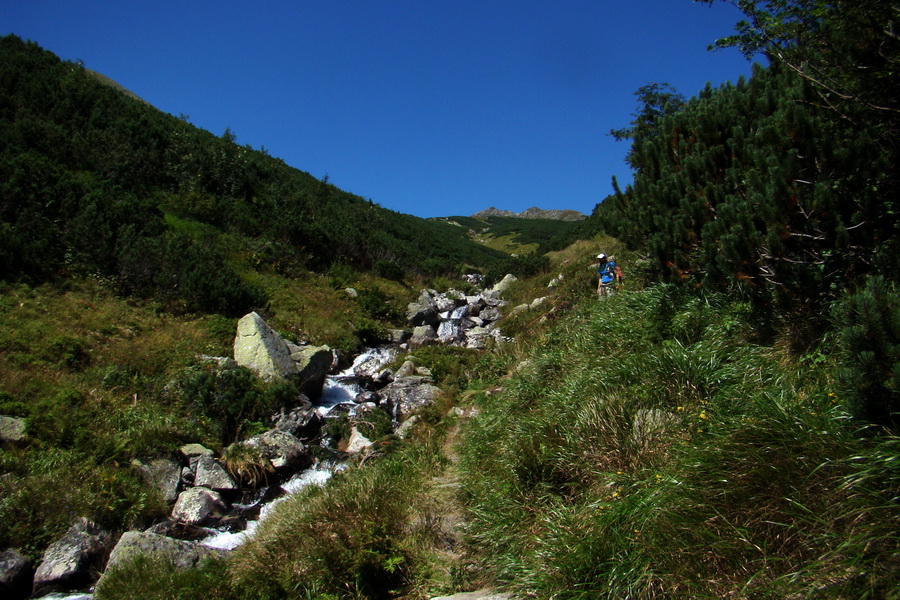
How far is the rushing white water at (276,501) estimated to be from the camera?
22.5ft

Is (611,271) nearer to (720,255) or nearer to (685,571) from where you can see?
(720,255)

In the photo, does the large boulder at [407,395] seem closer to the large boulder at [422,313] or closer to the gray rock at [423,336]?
the gray rock at [423,336]

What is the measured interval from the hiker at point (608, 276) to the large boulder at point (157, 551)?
7.59 meters

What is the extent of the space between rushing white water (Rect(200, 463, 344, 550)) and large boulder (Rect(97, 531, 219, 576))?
0.59 metres

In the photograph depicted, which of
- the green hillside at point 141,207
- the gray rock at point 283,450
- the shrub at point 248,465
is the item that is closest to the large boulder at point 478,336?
the gray rock at point 283,450

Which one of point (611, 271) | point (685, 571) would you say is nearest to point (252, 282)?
point (611, 271)

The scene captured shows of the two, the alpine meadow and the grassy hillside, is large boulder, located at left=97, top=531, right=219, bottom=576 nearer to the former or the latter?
the alpine meadow

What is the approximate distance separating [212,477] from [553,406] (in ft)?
19.0

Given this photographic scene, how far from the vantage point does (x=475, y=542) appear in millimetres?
4512

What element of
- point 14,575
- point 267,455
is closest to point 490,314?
point 267,455

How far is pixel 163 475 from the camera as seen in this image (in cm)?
789

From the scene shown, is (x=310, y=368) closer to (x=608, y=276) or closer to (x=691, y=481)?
(x=608, y=276)

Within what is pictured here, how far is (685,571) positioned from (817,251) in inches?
123

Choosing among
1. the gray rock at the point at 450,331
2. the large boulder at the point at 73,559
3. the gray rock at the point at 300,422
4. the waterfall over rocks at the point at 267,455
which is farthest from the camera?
the gray rock at the point at 450,331
